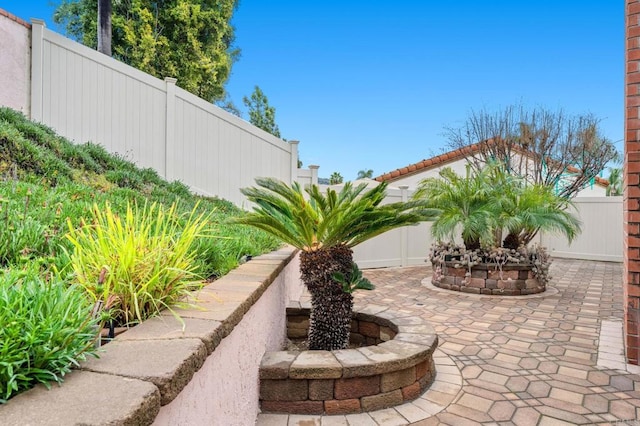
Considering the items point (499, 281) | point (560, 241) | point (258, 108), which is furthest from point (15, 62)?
point (258, 108)

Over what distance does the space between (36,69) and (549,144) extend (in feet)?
40.0

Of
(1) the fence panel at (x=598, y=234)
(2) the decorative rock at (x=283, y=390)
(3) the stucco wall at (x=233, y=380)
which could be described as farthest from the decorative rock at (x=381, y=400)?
(1) the fence panel at (x=598, y=234)

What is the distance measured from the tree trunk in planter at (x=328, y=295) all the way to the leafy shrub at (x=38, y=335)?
1.89 metres

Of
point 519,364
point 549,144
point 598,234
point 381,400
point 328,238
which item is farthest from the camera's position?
point 598,234

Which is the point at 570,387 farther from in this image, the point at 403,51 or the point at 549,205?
the point at 403,51

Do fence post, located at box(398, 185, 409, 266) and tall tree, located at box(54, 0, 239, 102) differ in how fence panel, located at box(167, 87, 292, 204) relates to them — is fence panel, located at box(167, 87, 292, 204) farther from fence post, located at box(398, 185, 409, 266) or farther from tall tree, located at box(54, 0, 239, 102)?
tall tree, located at box(54, 0, 239, 102)

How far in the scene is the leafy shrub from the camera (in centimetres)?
105

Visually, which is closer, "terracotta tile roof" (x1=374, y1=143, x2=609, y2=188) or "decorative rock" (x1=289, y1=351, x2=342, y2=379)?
"decorative rock" (x1=289, y1=351, x2=342, y2=379)

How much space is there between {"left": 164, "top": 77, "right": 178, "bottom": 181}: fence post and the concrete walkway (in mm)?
4585

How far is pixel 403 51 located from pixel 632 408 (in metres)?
13.5

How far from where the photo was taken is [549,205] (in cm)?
727

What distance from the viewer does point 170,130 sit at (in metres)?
8.00

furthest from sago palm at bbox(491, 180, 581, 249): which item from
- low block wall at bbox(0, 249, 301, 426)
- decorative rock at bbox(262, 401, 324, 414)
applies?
low block wall at bbox(0, 249, 301, 426)

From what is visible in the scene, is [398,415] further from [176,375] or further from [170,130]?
[170,130]
